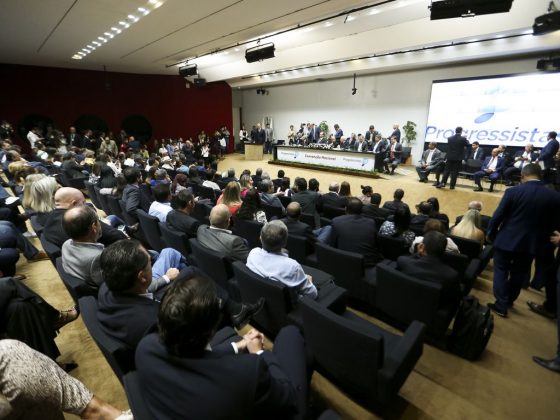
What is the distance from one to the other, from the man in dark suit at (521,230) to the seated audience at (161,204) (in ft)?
11.3

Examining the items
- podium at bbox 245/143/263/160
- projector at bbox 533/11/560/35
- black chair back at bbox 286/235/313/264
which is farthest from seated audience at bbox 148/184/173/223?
podium at bbox 245/143/263/160

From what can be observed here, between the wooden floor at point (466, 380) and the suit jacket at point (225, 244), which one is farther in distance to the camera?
the suit jacket at point (225, 244)

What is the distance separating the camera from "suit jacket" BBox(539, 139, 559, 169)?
6.53 m

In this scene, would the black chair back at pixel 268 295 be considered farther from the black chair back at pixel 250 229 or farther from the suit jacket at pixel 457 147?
the suit jacket at pixel 457 147

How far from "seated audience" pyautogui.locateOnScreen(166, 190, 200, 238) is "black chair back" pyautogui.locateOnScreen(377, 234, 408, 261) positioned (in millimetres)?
1881

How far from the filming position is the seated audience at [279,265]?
202cm

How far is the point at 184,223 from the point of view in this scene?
2.95 meters

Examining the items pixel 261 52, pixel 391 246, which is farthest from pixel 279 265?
pixel 261 52

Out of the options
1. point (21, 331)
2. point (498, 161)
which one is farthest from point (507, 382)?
point (498, 161)

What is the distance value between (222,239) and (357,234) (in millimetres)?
1310

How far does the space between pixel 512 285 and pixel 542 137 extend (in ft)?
26.3

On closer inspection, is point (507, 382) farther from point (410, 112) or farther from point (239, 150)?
point (239, 150)

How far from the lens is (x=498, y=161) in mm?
7301

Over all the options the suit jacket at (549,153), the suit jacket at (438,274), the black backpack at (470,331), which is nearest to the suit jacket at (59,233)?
the suit jacket at (438,274)
